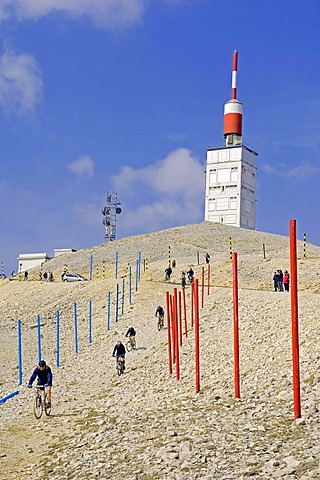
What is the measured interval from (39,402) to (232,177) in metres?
80.5

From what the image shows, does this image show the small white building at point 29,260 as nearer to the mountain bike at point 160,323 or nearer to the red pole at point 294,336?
the mountain bike at point 160,323

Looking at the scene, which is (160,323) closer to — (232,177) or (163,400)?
(163,400)

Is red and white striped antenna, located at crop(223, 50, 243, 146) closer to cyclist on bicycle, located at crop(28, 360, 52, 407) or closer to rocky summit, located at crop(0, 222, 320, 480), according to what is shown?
rocky summit, located at crop(0, 222, 320, 480)

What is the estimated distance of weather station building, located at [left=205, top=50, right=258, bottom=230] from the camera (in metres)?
93.0

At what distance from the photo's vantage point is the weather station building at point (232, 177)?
3661 inches

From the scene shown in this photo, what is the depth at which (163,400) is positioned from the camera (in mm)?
16562

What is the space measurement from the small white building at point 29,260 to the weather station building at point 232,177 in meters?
24.1

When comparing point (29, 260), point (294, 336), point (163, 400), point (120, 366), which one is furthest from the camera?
point (29, 260)

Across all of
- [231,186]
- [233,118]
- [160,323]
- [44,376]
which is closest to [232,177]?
[231,186]

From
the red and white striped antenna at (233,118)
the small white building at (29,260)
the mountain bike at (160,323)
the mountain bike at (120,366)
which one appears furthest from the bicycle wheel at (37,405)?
the red and white striped antenna at (233,118)

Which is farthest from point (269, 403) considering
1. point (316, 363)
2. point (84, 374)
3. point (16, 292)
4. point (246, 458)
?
point (16, 292)

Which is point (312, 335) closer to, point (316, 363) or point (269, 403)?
point (316, 363)

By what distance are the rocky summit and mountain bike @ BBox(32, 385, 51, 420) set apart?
227mm

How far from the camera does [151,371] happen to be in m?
22.3
